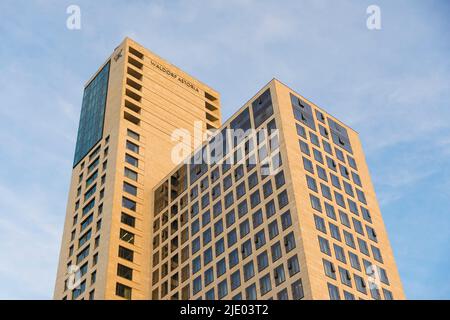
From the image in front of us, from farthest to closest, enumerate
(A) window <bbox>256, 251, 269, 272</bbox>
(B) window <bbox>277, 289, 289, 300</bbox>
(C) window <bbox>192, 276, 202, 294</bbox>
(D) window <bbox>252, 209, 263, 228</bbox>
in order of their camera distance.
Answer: (C) window <bbox>192, 276, 202, 294</bbox>, (D) window <bbox>252, 209, 263, 228</bbox>, (A) window <bbox>256, 251, 269, 272</bbox>, (B) window <bbox>277, 289, 289, 300</bbox>

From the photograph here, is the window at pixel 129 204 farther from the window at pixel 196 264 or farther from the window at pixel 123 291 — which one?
the window at pixel 196 264

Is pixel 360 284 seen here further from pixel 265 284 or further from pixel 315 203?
pixel 265 284

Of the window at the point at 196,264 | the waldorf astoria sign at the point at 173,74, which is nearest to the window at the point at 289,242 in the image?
the window at the point at 196,264

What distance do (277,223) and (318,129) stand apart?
76.5 feet

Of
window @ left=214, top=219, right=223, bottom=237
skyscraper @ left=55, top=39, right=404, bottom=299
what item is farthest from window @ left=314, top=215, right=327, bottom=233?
window @ left=214, top=219, right=223, bottom=237

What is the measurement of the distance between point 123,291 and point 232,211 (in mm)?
21692

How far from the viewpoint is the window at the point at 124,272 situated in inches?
3831

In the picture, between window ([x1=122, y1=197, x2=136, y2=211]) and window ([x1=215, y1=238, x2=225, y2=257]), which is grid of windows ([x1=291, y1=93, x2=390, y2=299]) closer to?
window ([x1=215, y1=238, x2=225, y2=257])

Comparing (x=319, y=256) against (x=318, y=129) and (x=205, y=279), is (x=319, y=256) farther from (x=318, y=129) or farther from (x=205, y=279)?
(x=318, y=129)

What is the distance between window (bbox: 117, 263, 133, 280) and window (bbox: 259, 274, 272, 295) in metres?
27.5

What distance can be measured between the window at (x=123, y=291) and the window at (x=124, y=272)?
178 cm

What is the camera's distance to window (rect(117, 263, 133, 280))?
97.3m
